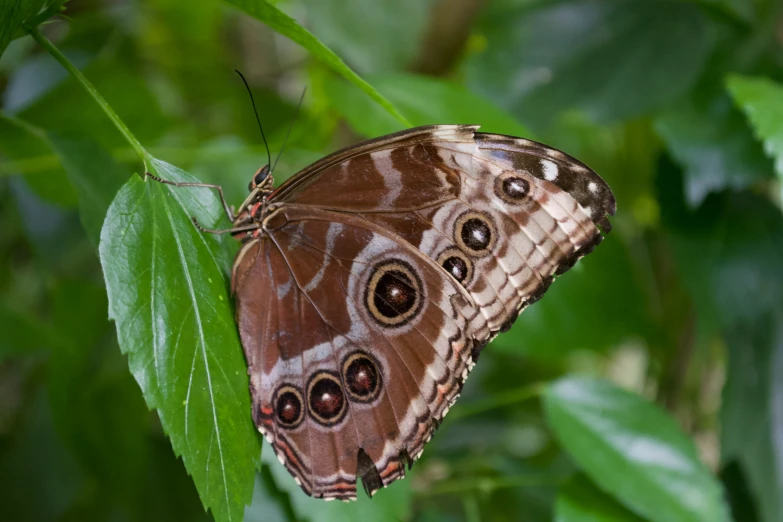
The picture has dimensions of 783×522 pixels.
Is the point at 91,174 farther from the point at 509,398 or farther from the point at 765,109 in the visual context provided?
the point at 765,109

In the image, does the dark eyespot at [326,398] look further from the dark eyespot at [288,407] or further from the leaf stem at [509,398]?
the leaf stem at [509,398]

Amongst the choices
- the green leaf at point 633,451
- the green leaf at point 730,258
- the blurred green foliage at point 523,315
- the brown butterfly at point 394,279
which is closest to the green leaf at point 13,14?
the blurred green foliage at point 523,315

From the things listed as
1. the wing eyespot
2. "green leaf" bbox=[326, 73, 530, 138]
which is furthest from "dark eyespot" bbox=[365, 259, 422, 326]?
"green leaf" bbox=[326, 73, 530, 138]

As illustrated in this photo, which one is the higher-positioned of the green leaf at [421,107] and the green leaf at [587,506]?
the green leaf at [421,107]

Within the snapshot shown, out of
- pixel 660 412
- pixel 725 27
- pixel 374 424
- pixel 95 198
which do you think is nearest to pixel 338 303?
pixel 374 424

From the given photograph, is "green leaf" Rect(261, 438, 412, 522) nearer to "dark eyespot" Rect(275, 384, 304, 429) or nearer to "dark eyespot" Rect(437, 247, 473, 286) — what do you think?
"dark eyespot" Rect(275, 384, 304, 429)

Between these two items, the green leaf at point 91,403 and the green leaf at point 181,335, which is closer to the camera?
the green leaf at point 181,335

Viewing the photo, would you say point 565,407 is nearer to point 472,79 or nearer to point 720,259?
point 720,259

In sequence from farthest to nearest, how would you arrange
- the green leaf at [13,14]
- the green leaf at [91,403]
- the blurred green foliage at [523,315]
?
1. the green leaf at [91,403]
2. the blurred green foliage at [523,315]
3. the green leaf at [13,14]
